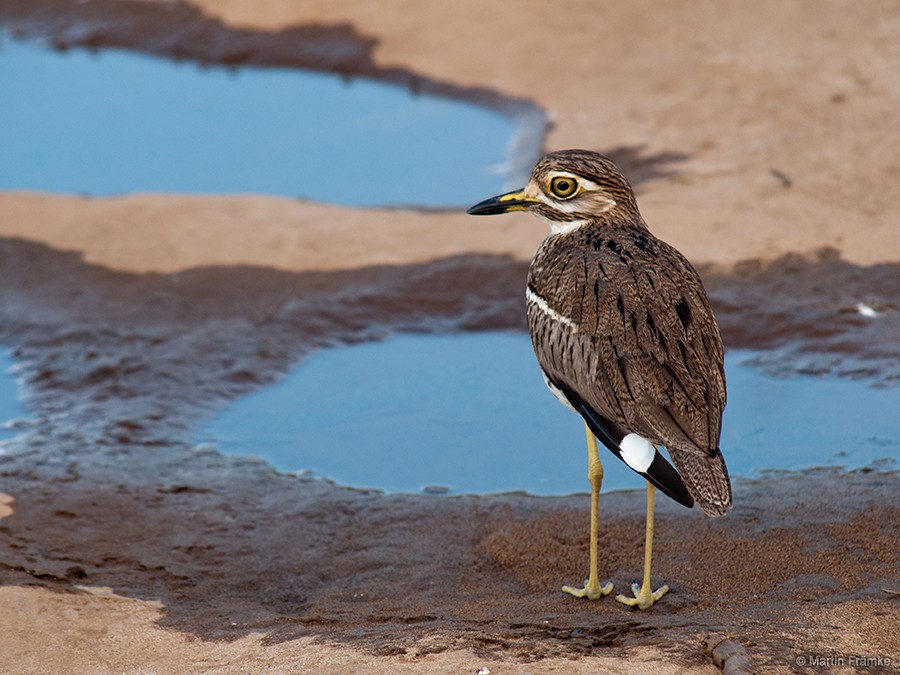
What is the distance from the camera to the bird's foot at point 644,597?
4.59 meters

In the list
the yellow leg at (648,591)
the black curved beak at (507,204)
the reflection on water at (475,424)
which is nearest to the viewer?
the yellow leg at (648,591)

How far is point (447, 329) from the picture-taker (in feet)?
25.8

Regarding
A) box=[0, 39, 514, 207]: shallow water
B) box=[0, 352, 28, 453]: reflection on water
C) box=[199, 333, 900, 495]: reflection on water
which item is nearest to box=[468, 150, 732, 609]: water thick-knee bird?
box=[199, 333, 900, 495]: reflection on water

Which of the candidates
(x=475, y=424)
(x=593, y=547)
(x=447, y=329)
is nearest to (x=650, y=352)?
(x=593, y=547)

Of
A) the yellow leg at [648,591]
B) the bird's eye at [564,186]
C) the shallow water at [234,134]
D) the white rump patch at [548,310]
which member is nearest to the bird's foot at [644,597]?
the yellow leg at [648,591]

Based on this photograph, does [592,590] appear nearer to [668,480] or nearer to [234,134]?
[668,480]

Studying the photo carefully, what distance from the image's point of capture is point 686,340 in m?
4.47

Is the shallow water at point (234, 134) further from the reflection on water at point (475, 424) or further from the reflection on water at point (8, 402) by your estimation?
the reflection on water at point (8, 402)

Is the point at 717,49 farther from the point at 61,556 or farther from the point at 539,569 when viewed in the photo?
the point at 61,556

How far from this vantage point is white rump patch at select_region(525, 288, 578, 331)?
4594 millimetres

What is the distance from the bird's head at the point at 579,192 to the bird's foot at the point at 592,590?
1.55m

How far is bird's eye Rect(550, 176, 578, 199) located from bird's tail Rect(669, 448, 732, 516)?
1405mm

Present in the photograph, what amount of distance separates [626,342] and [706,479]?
633 millimetres

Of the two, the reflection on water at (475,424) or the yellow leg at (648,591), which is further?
the reflection on water at (475,424)
